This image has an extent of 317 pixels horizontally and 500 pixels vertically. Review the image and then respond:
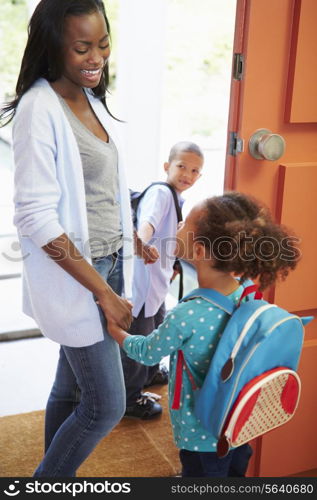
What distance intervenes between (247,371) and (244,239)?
29cm

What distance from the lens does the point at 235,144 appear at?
1.78m

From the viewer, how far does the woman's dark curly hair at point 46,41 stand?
1.42m

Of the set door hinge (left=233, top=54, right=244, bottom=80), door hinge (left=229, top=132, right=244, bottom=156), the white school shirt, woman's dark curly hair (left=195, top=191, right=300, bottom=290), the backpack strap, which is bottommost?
the white school shirt

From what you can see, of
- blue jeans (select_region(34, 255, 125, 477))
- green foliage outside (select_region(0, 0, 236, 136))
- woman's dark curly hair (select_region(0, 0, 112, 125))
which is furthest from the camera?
green foliage outside (select_region(0, 0, 236, 136))

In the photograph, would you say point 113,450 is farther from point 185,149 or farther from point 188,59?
point 188,59

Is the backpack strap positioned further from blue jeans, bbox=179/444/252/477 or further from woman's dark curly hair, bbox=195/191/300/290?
blue jeans, bbox=179/444/252/477

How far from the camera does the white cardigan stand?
54.7 inches

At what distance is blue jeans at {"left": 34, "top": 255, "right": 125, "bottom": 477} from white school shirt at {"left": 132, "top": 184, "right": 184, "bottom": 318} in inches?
27.9

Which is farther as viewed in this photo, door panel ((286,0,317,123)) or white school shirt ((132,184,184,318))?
white school shirt ((132,184,184,318))

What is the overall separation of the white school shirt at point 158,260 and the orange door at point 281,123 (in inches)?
22.0

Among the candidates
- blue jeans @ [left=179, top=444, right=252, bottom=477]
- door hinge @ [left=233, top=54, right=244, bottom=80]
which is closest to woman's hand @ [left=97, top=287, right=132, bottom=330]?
blue jeans @ [left=179, top=444, right=252, bottom=477]

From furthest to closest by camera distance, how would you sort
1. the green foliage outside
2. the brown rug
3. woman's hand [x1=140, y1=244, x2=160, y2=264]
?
the green foliage outside < the brown rug < woman's hand [x1=140, y1=244, x2=160, y2=264]

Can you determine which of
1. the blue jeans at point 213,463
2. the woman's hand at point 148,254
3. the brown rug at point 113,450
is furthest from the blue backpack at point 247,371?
the brown rug at point 113,450

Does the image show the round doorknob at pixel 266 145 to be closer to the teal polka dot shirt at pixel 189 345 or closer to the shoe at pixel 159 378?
the teal polka dot shirt at pixel 189 345
